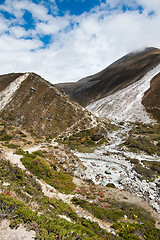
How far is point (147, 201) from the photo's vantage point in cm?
1809

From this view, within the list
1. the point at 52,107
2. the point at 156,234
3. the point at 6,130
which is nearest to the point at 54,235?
the point at 156,234

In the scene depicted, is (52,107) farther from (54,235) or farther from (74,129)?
(54,235)

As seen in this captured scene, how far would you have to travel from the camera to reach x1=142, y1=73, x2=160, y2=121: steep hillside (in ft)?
266

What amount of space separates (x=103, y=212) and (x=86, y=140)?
34.4 m

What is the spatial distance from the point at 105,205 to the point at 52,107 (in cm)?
4823

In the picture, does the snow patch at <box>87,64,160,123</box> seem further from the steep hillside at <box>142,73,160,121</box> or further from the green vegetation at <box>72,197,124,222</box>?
the green vegetation at <box>72,197,124,222</box>

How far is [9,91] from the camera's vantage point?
65812 mm

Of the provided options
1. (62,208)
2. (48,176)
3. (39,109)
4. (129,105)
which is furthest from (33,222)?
(129,105)

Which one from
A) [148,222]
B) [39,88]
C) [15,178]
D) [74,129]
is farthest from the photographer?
[39,88]

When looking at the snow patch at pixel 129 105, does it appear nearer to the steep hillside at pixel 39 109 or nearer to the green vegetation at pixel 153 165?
the steep hillside at pixel 39 109

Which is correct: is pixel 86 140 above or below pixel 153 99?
above

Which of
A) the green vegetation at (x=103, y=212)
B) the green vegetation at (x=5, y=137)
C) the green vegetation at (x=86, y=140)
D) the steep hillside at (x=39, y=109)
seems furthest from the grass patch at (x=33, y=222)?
the steep hillside at (x=39, y=109)

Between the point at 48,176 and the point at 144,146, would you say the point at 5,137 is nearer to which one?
the point at 48,176

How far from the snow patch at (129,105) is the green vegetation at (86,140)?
135 ft
